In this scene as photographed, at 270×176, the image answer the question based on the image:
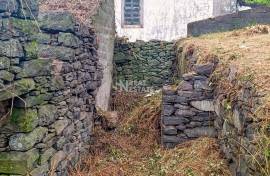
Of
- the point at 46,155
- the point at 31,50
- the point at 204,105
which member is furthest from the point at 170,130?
the point at 31,50

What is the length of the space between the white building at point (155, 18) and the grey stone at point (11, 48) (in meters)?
10.2

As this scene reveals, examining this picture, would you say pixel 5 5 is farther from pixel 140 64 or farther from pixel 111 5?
pixel 140 64

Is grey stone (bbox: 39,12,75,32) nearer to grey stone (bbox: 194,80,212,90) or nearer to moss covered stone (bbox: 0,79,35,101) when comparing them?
moss covered stone (bbox: 0,79,35,101)

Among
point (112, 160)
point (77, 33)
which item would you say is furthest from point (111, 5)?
Result: point (112, 160)

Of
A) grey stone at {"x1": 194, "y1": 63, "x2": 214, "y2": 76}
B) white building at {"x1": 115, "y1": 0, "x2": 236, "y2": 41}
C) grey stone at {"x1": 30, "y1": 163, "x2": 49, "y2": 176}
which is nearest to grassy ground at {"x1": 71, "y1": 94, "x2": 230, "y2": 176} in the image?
grey stone at {"x1": 30, "y1": 163, "x2": 49, "y2": 176}

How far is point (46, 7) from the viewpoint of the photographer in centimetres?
759

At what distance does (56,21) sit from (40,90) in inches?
47.9

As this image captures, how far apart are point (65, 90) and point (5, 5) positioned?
1.65 m

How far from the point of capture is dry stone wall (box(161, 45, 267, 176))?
3.63 metres

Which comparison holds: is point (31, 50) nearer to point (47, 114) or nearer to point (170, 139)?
point (47, 114)

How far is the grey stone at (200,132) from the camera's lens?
614 cm

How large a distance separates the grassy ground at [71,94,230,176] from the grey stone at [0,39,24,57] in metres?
2.17

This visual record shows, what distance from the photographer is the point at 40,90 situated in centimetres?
428

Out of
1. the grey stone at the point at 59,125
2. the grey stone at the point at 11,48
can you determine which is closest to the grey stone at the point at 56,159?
the grey stone at the point at 59,125
